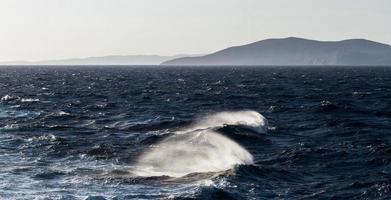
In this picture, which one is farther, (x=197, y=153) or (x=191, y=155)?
(x=197, y=153)

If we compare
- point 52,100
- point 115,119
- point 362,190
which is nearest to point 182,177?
point 362,190

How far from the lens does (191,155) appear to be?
3644 cm

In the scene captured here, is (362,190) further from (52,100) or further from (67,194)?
(52,100)

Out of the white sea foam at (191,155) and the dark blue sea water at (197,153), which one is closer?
the dark blue sea water at (197,153)

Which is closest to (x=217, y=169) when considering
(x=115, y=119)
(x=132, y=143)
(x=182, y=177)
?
(x=182, y=177)

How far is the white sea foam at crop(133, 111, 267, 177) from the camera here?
108 ft

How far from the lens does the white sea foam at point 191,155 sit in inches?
1292

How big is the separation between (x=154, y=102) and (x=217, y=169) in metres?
47.1

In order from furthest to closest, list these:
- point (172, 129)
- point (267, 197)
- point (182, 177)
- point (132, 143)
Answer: point (172, 129) < point (132, 143) < point (182, 177) < point (267, 197)

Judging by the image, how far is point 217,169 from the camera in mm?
32344

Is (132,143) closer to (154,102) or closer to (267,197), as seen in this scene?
(267,197)

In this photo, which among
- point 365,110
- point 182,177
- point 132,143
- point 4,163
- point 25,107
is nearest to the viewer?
point 182,177

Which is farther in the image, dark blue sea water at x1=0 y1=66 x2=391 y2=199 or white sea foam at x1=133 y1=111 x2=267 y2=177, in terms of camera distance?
white sea foam at x1=133 y1=111 x2=267 y2=177

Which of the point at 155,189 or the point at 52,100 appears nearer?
the point at 155,189
